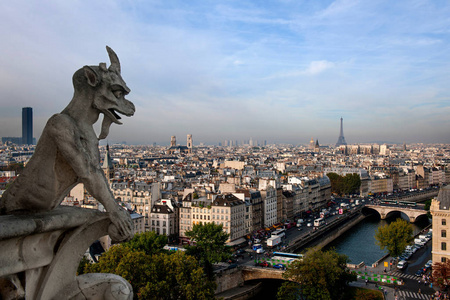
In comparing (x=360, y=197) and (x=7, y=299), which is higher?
(x=7, y=299)

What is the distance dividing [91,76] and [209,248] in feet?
95.4

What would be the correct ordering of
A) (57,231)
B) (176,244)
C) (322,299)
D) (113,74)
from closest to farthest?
(57,231)
(113,74)
(322,299)
(176,244)

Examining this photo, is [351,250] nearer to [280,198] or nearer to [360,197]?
[280,198]

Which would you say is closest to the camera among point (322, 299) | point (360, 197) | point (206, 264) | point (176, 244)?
point (322, 299)

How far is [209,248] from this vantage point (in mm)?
32656

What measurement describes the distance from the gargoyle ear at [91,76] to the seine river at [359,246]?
31.7 meters

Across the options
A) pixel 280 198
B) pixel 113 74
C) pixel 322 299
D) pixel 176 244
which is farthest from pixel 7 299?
pixel 280 198

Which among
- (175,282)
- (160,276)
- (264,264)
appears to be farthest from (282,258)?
(160,276)

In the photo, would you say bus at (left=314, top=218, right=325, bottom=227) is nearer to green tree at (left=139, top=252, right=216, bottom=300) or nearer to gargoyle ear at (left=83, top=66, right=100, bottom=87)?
green tree at (left=139, top=252, right=216, bottom=300)

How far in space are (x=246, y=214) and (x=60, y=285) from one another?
4529cm

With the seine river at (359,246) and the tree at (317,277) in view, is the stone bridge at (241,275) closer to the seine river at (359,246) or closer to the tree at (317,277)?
the seine river at (359,246)

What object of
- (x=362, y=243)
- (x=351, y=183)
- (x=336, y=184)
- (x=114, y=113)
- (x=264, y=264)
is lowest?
(x=362, y=243)

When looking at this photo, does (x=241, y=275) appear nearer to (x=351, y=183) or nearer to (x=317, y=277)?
(x=317, y=277)

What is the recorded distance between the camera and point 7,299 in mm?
4141
